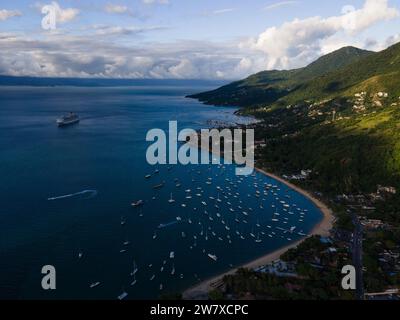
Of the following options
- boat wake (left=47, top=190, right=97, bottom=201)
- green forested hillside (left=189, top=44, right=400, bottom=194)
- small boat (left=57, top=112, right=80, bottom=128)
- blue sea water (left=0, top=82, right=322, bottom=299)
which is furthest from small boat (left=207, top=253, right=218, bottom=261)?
small boat (left=57, top=112, right=80, bottom=128)

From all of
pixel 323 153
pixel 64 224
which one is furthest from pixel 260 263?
pixel 323 153

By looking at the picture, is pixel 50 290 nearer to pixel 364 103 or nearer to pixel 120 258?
pixel 120 258

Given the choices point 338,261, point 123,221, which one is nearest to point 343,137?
point 338,261

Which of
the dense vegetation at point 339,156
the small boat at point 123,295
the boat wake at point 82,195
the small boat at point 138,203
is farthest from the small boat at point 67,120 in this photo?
the small boat at point 123,295

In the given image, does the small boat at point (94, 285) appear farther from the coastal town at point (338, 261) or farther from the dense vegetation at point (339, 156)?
the dense vegetation at point (339, 156)

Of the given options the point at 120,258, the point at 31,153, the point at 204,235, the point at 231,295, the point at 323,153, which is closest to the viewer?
the point at 231,295

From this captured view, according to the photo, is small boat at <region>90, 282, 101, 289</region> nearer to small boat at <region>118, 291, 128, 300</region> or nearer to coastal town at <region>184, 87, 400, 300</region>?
small boat at <region>118, 291, 128, 300</region>

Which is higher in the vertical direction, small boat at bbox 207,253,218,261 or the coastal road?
the coastal road
